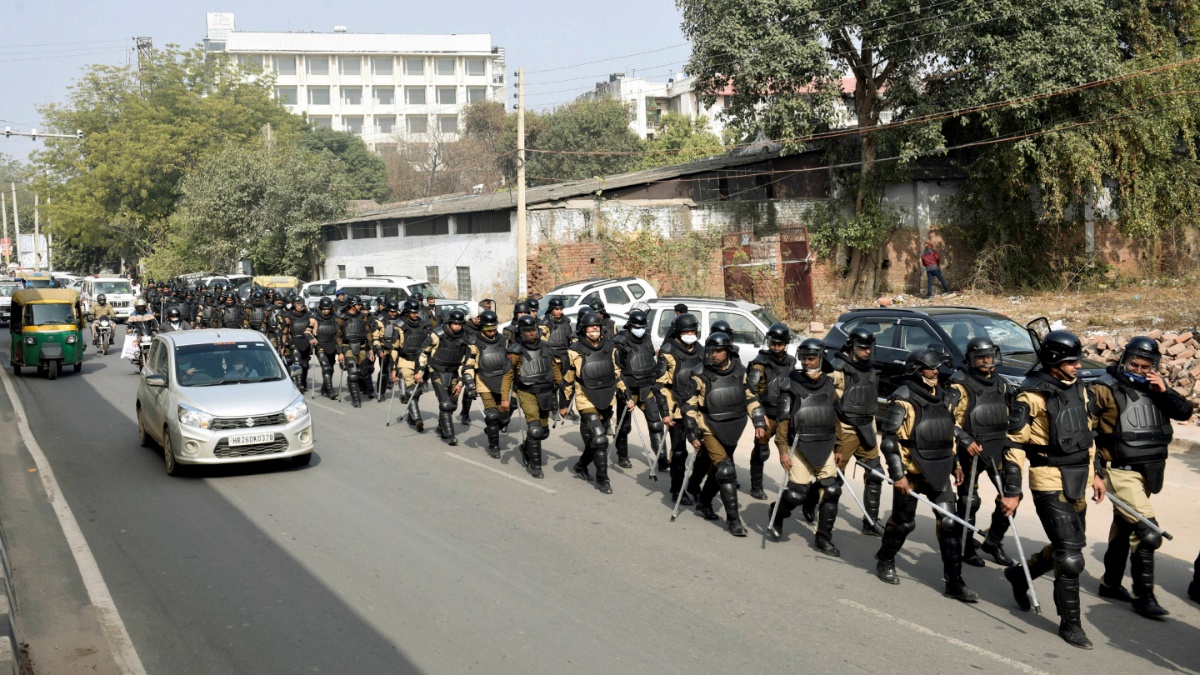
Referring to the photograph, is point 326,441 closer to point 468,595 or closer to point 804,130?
point 468,595

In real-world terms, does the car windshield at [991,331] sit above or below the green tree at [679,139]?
below

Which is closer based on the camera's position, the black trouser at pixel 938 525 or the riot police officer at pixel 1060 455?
the riot police officer at pixel 1060 455

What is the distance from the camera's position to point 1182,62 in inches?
923

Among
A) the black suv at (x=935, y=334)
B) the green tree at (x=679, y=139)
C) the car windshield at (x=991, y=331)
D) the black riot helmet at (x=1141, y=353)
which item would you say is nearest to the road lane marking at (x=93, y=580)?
the black riot helmet at (x=1141, y=353)

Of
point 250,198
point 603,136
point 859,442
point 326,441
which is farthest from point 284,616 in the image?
point 603,136

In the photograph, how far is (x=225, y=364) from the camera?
40.1 feet

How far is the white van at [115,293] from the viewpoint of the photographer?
125 feet

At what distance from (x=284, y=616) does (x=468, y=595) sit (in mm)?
1263

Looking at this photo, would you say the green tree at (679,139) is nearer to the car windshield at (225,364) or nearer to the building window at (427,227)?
the building window at (427,227)

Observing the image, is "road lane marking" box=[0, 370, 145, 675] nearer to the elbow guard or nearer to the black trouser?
the black trouser

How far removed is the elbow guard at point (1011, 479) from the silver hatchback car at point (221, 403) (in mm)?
7683

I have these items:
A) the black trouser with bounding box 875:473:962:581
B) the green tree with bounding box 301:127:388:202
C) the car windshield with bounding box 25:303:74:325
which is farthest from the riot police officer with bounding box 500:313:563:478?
the green tree with bounding box 301:127:388:202

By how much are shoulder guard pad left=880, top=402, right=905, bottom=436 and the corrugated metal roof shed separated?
9903cm

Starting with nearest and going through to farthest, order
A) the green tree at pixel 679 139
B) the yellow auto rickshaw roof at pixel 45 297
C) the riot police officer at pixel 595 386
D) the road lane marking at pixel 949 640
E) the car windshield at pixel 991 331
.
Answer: the road lane marking at pixel 949 640
the riot police officer at pixel 595 386
the car windshield at pixel 991 331
the yellow auto rickshaw roof at pixel 45 297
the green tree at pixel 679 139
